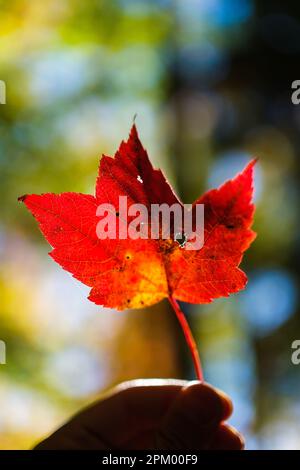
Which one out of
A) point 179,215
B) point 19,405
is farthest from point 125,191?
point 19,405

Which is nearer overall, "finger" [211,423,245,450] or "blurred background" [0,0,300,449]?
"finger" [211,423,245,450]

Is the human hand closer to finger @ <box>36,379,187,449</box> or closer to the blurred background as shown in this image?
finger @ <box>36,379,187,449</box>

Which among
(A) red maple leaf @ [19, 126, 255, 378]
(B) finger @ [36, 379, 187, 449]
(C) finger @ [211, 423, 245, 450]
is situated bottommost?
(C) finger @ [211, 423, 245, 450]

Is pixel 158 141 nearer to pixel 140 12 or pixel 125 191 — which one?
pixel 140 12

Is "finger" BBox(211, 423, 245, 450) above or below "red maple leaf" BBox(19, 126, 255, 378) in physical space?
below

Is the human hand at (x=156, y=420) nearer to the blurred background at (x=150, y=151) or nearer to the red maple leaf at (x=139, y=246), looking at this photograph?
the red maple leaf at (x=139, y=246)

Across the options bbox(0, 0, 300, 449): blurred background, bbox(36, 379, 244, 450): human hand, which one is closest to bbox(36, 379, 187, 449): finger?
bbox(36, 379, 244, 450): human hand
